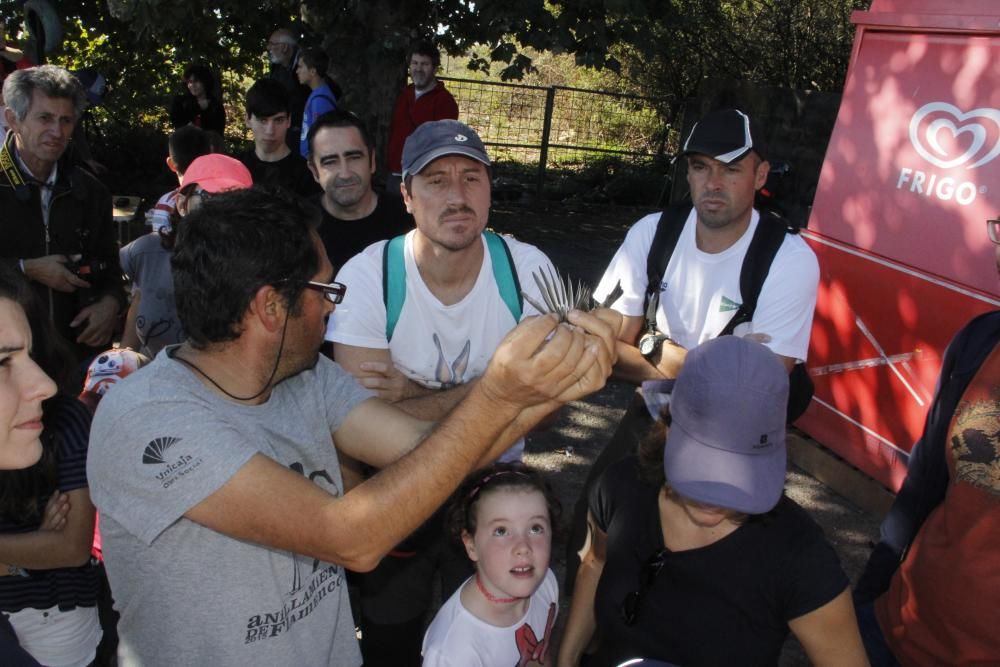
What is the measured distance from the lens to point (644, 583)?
2.02 m

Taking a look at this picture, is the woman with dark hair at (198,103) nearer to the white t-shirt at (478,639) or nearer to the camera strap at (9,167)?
the camera strap at (9,167)

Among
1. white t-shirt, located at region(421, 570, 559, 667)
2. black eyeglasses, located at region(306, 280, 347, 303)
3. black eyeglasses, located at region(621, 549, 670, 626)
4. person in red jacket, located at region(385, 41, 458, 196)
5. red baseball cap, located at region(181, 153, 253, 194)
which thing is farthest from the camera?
person in red jacket, located at region(385, 41, 458, 196)

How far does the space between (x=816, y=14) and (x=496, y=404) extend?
14908 millimetres

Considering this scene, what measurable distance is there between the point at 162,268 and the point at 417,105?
5356mm

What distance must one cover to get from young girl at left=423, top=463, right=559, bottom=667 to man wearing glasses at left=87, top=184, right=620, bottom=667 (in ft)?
1.54

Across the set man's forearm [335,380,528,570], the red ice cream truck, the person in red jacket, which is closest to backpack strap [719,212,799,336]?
man's forearm [335,380,528,570]

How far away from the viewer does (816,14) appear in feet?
46.8

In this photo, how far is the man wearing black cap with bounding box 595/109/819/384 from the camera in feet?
9.27

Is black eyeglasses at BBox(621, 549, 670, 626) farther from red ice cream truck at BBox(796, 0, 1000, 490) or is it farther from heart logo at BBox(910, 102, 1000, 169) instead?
heart logo at BBox(910, 102, 1000, 169)

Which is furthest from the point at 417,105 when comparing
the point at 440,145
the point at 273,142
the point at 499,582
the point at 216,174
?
the point at 499,582

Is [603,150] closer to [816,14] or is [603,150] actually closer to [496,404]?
[816,14]

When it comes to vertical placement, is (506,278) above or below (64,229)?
above

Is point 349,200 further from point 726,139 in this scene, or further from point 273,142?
point 726,139

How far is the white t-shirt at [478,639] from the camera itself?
2.29m
